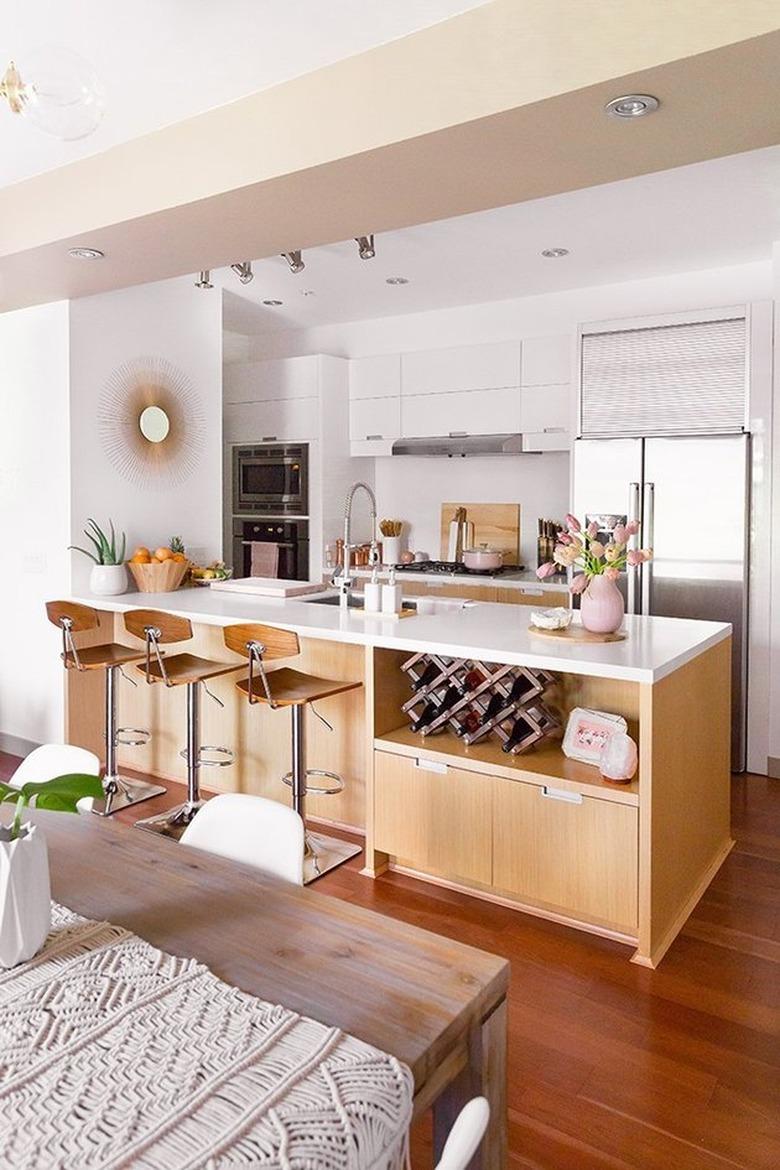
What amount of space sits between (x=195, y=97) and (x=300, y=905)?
234 cm

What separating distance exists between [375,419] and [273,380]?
0.81 meters

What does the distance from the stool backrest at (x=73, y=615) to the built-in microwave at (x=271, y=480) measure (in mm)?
2354

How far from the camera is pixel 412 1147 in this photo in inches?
73.8

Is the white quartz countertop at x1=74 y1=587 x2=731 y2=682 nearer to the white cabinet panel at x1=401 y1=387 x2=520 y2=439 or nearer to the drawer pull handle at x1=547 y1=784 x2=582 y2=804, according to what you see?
the drawer pull handle at x1=547 y1=784 x2=582 y2=804

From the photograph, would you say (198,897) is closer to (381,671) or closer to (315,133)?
(381,671)

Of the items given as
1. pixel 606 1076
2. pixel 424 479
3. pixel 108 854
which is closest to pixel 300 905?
pixel 108 854

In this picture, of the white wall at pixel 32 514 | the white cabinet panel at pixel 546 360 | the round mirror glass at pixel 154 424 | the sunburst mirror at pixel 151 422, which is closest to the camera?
the white wall at pixel 32 514

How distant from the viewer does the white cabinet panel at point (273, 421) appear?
609 centimetres

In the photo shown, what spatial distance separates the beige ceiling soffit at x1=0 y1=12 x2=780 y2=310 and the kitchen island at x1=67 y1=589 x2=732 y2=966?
1.42 m

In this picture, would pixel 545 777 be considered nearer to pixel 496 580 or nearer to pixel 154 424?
pixel 496 580

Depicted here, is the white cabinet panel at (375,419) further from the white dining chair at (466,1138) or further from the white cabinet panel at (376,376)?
the white dining chair at (466,1138)

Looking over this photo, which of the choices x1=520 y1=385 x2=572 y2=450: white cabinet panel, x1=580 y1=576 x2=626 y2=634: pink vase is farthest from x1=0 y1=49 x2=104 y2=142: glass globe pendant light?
x1=520 y1=385 x2=572 y2=450: white cabinet panel

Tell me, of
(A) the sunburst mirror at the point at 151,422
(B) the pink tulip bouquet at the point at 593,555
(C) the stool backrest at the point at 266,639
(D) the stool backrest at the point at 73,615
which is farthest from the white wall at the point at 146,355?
(B) the pink tulip bouquet at the point at 593,555

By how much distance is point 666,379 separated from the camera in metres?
4.64
